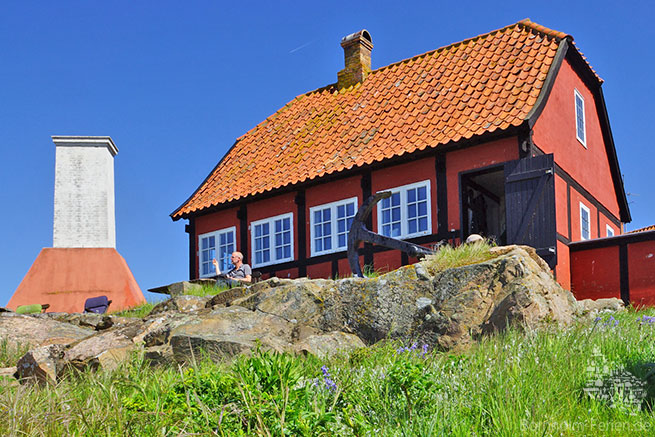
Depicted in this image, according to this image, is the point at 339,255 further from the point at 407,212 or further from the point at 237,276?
the point at 237,276

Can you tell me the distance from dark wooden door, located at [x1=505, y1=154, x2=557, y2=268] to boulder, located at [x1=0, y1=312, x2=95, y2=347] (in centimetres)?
691

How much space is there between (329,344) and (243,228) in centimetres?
917

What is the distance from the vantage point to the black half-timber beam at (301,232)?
601 inches

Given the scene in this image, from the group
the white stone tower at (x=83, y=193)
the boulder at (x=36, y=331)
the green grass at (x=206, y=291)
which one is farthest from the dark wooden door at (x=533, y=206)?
the white stone tower at (x=83, y=193)

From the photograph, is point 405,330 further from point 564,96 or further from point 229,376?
point 564,96

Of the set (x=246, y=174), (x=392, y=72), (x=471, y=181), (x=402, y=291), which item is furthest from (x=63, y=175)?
(x=402, y=291)

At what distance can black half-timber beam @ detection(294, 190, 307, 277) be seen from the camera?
→ 50.1 ft

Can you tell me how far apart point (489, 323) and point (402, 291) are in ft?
3.57

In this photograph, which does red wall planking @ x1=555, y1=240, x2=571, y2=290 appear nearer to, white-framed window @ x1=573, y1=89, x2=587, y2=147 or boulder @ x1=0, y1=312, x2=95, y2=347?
white-framed window @ x1=573, y1=89, x2=587, y2=147

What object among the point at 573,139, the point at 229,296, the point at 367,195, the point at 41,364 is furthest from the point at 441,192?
the point at 41,364

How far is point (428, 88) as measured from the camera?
15.4 meters

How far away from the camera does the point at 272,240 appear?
15961mm

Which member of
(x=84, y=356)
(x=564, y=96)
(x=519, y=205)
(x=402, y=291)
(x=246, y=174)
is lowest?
(x=84, y=356)

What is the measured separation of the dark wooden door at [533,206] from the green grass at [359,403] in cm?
663
